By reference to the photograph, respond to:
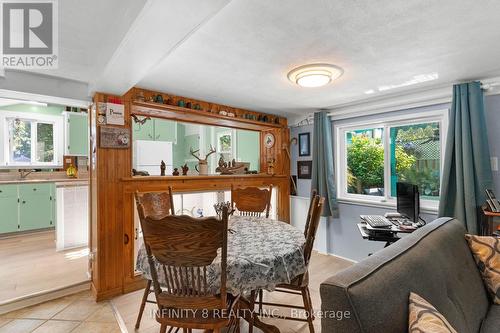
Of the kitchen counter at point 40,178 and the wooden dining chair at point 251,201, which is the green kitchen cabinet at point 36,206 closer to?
the kitchen counter at point 40,178

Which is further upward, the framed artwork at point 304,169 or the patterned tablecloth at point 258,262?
the framed artwork at point 304,169

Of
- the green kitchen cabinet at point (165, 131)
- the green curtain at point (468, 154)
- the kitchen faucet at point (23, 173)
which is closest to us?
the green curtain at point (468, 154)

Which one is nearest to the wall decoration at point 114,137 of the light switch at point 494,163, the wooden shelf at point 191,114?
the wooden shelf at point 191,114

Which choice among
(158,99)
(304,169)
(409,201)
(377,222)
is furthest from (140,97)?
(409,201)

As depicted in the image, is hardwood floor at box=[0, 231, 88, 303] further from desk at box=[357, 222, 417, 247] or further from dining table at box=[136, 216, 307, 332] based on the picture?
desk at box=[357, 222, 417, 247]

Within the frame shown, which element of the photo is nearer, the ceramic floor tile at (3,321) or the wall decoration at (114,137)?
the ceramic floor tile at (3,321)

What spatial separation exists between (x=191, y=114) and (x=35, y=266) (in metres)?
2.69

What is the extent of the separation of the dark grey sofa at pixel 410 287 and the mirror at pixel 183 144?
3003 mm

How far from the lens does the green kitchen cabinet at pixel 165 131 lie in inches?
194

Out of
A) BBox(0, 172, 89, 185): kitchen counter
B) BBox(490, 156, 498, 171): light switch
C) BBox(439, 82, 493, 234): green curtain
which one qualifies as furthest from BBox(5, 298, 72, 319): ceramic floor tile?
BBox(490, 156, 498, 171): light switch

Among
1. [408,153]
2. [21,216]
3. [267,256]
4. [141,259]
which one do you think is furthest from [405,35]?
[21,216]

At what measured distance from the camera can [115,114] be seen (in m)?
2.47

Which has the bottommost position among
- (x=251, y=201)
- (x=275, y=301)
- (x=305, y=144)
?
(x=275, y=301)

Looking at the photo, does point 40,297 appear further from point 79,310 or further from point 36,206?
point 36,206
